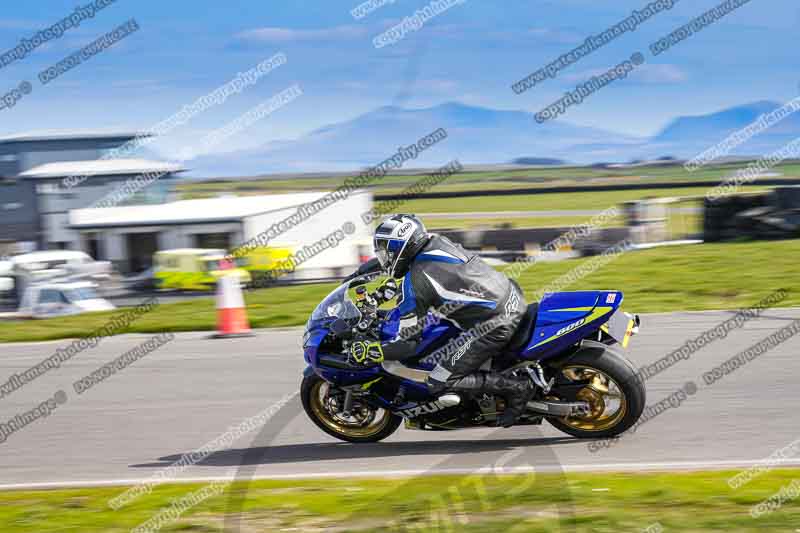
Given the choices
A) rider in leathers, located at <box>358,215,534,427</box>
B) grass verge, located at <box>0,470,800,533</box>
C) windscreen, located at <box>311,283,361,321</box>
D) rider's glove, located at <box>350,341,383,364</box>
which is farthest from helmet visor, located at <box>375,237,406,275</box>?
grass verge, located at <box>0,470,800,533</box>

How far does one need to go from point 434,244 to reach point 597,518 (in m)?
2.43

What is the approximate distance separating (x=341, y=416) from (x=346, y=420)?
0.05 m

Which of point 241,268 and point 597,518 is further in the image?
point 241,268

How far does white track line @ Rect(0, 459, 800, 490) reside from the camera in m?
6.13

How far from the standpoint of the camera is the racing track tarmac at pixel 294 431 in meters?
6.62

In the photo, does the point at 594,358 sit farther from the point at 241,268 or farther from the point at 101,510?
the point at 241,268

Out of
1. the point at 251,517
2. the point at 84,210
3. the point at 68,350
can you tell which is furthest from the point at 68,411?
the point at 84,210

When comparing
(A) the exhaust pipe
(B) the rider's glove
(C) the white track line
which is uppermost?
(B) the rider's glove

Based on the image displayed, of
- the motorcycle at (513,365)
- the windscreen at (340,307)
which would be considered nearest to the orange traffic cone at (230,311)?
the motorcycle at (513,365)

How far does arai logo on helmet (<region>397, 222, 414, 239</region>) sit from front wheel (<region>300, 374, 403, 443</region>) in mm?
1296

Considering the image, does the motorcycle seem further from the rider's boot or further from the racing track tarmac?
the racing track tarmac

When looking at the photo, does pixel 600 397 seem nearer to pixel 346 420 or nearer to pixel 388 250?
pixel 388 250

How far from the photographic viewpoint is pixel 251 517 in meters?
5.44

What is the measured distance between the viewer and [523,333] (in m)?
6.80
